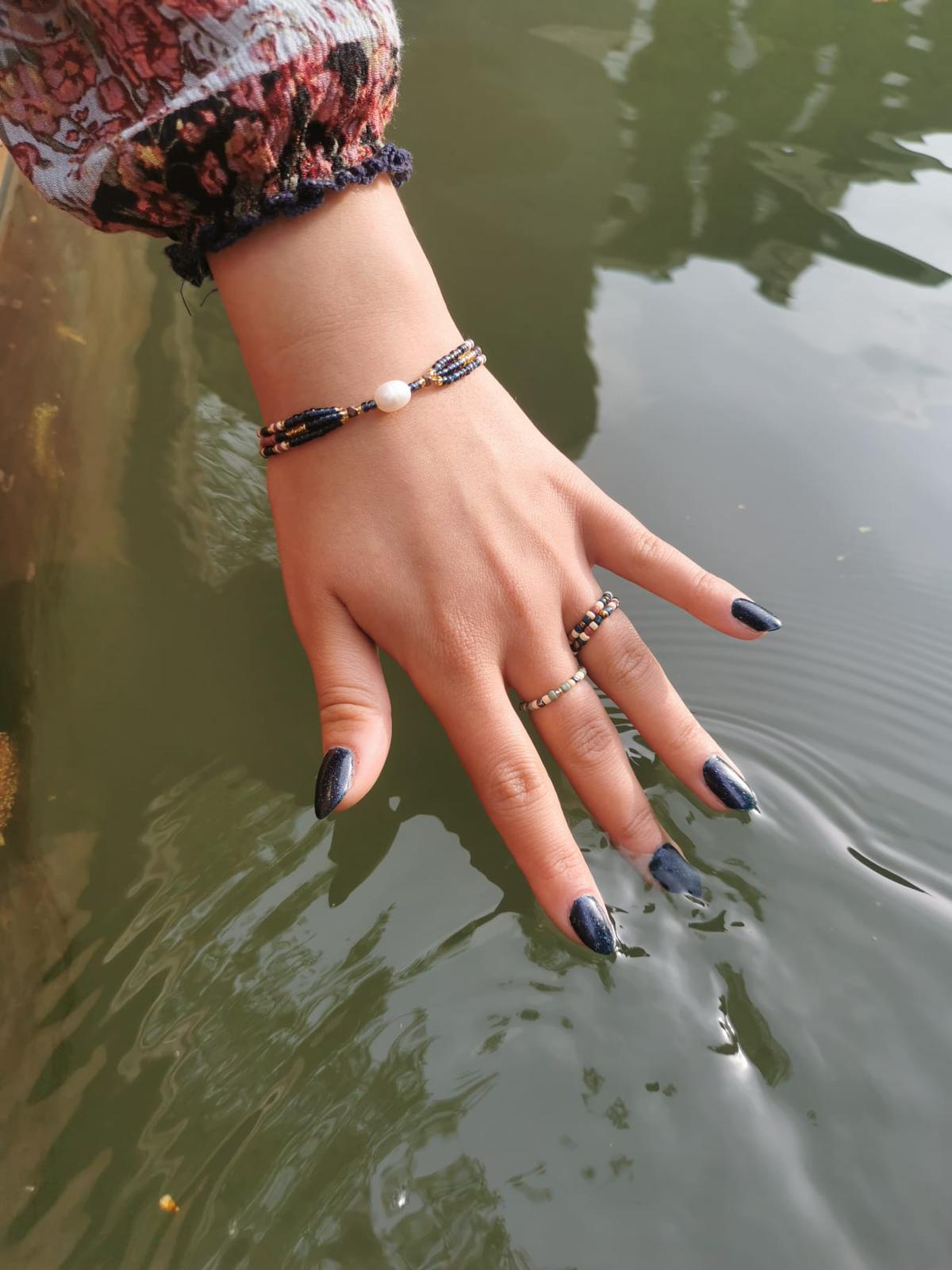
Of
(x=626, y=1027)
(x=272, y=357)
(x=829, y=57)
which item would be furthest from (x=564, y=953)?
(x=829, y=57)

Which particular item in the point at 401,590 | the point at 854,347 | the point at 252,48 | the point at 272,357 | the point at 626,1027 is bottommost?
the point at 626,1027

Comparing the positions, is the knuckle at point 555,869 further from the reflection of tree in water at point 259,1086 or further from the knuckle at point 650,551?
the knuckle at point 650,551

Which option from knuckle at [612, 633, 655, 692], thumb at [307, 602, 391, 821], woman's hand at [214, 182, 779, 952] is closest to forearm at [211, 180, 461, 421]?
woman's hand at [214, 182, 779, 952]

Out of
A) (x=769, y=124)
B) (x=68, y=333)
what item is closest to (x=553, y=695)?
(x=68, y=333)

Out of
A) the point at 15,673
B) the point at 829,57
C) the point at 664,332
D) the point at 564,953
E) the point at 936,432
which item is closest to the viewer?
the point at 564,953

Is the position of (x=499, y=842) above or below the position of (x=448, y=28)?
below

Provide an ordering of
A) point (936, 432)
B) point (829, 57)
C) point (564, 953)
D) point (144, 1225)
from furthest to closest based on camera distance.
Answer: point (829, 57)
point (936, 432)
point (564, 953)
point (144, 1225)

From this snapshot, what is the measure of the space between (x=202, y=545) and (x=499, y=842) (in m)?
0.42

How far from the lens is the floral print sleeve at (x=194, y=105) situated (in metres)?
0.64

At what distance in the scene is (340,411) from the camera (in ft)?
2.42

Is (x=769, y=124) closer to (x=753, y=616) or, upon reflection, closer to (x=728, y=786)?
(x=753, y=616)

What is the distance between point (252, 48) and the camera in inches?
25.0

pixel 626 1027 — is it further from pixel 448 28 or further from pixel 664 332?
pixel 448 28

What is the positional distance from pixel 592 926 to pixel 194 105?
0.64 meters
